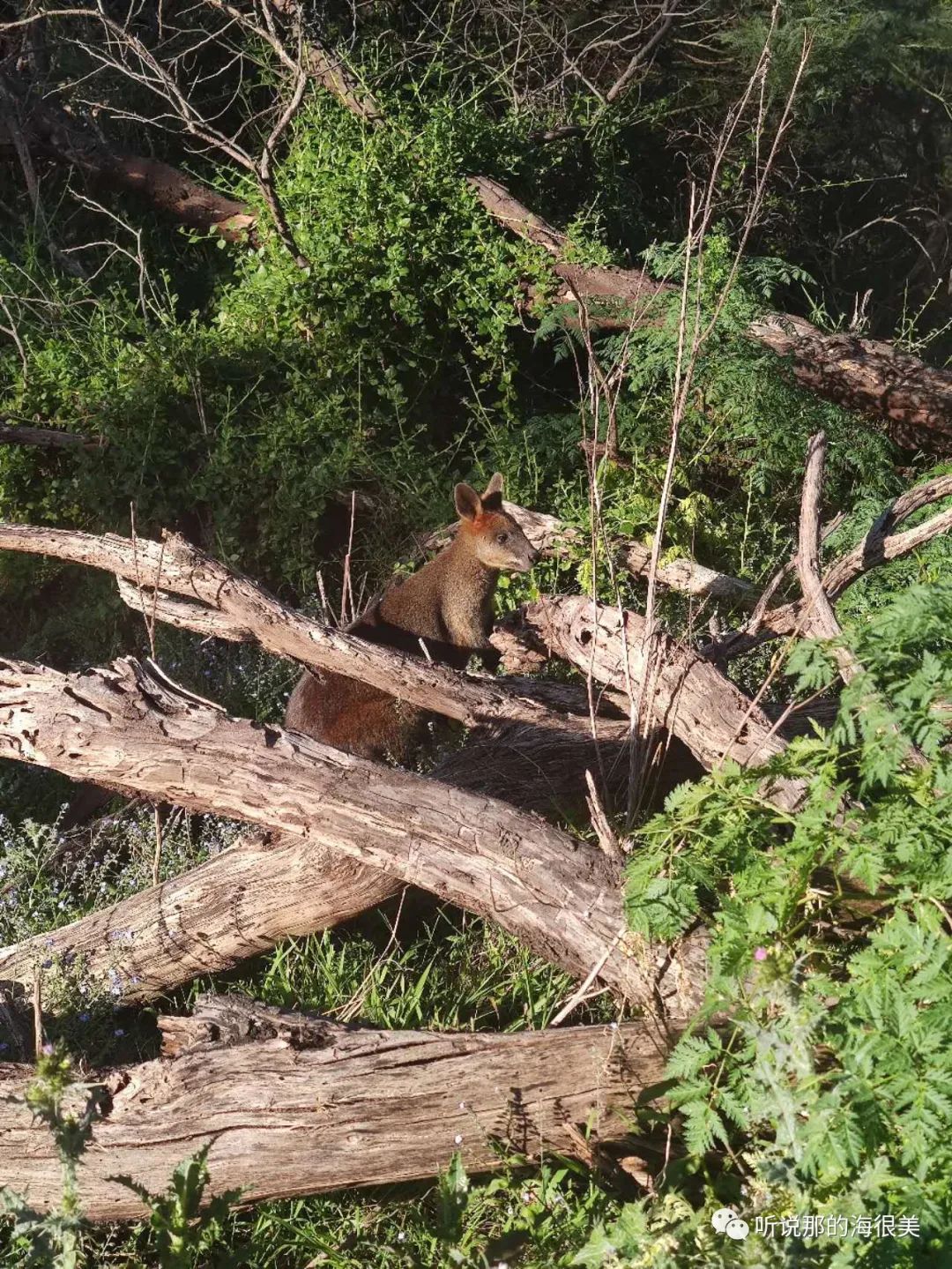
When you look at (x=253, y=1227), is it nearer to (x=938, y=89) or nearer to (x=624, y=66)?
(x=624, y=66)

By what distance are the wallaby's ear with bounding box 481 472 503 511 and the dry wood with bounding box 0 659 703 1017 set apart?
2.50 metres

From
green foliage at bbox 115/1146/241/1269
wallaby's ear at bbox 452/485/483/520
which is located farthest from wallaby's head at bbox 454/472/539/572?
green foliage at bbox 115/1146/241/1269

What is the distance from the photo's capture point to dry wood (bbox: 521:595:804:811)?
435cm

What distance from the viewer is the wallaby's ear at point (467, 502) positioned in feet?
22.3

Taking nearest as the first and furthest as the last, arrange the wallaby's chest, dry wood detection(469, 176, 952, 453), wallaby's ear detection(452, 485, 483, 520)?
1. the wallaby's chest
2. wallaby's ear detection(452, 485, 483, 520)
3. dry wood detection(469, 176, 952, 453)

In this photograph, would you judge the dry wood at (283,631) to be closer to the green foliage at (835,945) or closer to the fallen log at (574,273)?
the green foliage at (835,945)

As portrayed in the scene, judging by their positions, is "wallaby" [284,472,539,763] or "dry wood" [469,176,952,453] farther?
"dry wood" [469,176,952,453]

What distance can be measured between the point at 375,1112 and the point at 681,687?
69.7 inches

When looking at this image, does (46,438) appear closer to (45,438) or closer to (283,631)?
(45,438)

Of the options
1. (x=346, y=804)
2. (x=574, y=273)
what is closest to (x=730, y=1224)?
(x=346, y=804)

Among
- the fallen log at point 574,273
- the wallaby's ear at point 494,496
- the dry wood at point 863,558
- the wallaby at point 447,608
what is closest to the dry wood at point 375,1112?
the dry wood at point 863,558

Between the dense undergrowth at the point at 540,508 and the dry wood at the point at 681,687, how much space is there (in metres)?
0.29

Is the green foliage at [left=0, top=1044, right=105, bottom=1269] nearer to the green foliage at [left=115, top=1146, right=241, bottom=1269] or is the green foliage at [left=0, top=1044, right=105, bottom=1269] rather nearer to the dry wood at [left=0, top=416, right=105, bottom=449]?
the green foliage at [left=115, top=1146, right=241, bottom=1269]

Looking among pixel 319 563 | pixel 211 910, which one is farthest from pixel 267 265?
pixel 211 910
